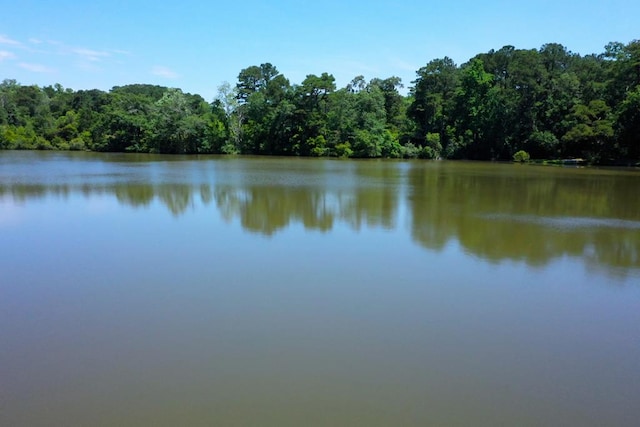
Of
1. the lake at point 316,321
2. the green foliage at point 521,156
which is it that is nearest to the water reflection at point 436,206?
the lake at point 316,321

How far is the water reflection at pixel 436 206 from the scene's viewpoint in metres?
8.91

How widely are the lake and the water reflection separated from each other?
113mm

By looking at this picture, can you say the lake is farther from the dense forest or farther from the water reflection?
the dense forest

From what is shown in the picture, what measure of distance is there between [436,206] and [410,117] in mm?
38637

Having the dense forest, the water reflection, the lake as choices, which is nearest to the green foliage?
the dense forest

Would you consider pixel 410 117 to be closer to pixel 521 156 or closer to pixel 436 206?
pixel 521 156

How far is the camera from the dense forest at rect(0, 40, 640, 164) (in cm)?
3662

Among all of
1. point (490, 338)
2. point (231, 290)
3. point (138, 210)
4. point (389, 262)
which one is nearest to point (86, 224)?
point (138, 210)

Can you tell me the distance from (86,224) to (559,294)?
9.29 m

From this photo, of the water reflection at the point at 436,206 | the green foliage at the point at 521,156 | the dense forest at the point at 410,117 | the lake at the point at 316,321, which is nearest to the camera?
the lake at the point at 316,321

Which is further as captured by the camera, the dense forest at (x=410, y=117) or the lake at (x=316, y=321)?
the dense forest at (x=410, y=117)

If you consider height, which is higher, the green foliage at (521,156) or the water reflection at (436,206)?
the green foliage at (521,156)

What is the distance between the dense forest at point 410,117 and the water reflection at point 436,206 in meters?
18.6

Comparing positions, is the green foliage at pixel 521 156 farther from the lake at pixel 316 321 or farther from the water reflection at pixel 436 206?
the lake at pixel 316 321
